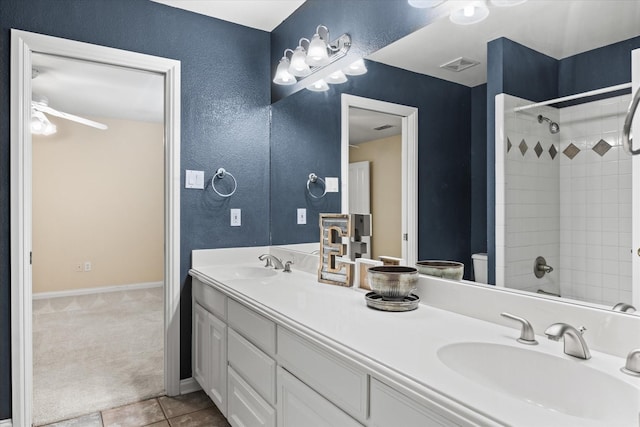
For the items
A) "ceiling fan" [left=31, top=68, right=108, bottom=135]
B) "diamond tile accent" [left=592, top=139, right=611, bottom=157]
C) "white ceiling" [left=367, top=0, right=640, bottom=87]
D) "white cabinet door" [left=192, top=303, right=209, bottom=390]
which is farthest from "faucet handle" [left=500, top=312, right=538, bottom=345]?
"ceiling fan" [left=31, top=68, right=108, bottom=135]

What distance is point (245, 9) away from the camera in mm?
2564

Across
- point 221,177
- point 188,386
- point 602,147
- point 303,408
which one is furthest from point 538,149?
point 188,386

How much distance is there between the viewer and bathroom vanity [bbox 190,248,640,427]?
2.83 ft

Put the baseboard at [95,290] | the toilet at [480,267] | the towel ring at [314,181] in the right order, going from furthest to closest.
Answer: the baseboard at [95,290] < the towel ring at [314,181] < the toilet at [480,267]

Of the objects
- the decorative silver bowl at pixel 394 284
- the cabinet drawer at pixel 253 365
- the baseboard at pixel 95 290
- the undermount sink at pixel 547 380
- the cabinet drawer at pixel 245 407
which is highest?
the decorative silver bowl at pixel 394 284

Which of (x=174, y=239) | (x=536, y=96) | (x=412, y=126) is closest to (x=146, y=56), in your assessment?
(x=174, y=239)

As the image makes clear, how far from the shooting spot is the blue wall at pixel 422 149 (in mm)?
1501

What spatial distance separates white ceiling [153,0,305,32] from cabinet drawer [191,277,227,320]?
1658 millimetres

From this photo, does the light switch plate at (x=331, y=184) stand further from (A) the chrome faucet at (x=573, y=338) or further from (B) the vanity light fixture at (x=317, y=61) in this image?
(A) the chrome faucet at (x=573, y=338)

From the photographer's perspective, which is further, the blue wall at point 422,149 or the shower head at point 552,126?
the blue wall at point 422,149

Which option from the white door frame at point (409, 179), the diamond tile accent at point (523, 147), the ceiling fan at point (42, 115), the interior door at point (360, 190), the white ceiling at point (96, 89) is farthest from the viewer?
the ceiling fan at point (42, 115)

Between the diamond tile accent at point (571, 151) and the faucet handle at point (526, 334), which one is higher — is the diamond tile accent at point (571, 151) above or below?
above

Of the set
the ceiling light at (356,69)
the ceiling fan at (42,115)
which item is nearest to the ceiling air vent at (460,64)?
the ceiling light at (356,69)

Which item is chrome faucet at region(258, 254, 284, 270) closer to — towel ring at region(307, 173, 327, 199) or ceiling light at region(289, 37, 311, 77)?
towel ring at region(307, 173, 327, 199)
